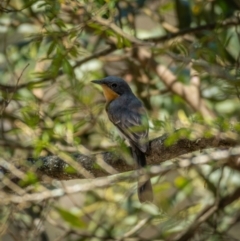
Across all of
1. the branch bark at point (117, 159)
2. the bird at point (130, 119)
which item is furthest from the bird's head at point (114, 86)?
the branch bark at point (117, 159)

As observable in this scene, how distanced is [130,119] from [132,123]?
2.5 inches

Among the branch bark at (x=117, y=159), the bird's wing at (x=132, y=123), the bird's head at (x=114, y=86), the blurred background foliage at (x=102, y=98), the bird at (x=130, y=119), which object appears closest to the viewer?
the branch bark at (x=117, y=159)

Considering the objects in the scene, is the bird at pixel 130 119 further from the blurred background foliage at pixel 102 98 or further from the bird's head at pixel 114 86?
the blurred background foliage at pixel 102 98

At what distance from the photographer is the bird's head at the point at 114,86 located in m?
6.96

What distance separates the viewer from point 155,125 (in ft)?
15.1

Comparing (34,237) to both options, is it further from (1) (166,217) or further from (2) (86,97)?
(2) (86,97)

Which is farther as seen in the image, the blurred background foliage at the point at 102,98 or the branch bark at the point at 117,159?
the blurred background foliage at the point at 102,98

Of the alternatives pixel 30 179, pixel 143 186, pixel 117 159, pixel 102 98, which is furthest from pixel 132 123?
pixel 102 98

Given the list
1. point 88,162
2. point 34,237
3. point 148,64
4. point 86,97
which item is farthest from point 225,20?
point 34,237

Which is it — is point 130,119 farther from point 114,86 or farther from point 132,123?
point 114,86

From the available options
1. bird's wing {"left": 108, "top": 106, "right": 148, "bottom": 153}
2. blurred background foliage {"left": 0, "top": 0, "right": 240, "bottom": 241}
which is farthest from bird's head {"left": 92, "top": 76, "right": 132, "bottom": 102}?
bird's wing {"left": 108, "top": 106, "right": 148, "bottom": 153}

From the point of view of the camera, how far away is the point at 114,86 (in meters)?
6.98

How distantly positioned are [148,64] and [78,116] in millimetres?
750

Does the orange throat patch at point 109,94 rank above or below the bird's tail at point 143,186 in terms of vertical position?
below
